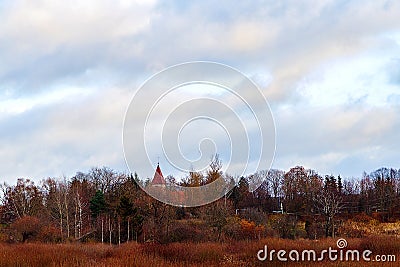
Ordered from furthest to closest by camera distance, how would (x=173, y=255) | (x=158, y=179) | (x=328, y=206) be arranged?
Answer: (x=158, y=179), (x=328, y=206), (x=173, y=255)

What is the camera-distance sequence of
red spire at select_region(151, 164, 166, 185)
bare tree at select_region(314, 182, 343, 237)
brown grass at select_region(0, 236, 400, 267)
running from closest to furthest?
brown grass at select_region(0, 236, 400, 267) → bare tree at select_region(314, 182, 343, 237) → red spire at select_region(151, 164, 166, 185)

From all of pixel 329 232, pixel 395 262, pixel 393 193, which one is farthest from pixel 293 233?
pixel 393 193

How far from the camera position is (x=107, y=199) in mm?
43219

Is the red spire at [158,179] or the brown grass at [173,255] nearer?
the brown grass at [173,255]

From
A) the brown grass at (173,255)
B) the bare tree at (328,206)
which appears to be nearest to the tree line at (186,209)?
the bare tree at (328,206)

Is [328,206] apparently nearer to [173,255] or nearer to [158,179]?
[158,179]

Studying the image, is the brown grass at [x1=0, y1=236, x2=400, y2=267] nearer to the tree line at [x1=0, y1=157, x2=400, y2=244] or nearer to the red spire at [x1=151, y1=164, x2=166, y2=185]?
the tree line at [x1=0, y1=157, x2=400, y2=244]

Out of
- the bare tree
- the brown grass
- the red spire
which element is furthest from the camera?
the red spire

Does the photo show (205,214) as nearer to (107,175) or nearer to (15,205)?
(15,205)

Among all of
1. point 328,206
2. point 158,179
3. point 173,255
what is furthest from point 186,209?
point 173,255

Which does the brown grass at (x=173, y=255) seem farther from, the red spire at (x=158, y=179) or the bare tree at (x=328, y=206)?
the red spire at (x=158, y=179)

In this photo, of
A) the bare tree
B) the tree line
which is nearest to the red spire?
the tree line

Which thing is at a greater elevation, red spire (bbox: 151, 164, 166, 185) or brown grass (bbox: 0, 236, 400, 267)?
red spire (bbox: 151, 164, 166, 185)

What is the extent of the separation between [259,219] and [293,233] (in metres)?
3.81
